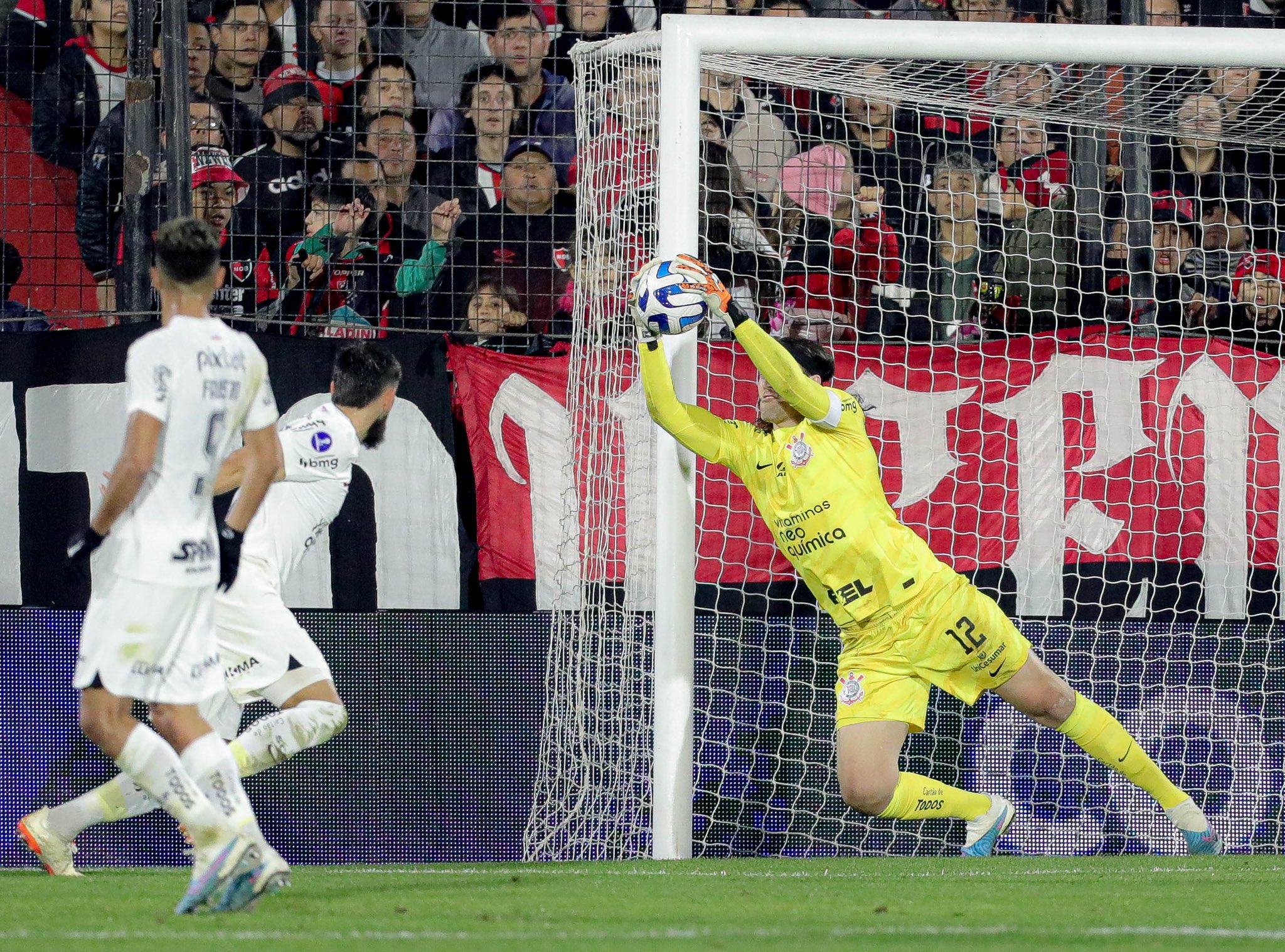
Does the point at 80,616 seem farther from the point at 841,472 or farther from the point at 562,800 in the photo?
the point at 841,472

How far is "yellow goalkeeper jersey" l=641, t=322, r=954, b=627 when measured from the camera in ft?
20.0

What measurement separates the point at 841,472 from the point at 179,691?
115 inches

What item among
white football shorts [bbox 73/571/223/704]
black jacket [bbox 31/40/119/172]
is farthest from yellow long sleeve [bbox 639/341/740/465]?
black jacket [bbox 31/40/119/172]

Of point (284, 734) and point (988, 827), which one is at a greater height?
point (284, 734)

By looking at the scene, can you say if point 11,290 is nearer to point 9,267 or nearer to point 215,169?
point 9,267

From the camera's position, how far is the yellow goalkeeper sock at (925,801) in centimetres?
605

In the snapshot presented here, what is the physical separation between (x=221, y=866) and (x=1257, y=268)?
5993 mm

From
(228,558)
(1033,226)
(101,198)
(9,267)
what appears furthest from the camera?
(1033,226)

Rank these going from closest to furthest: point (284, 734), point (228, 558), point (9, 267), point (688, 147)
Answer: point (228, 558)
point (284, 734)
point (688, 147)
point (9, 267)

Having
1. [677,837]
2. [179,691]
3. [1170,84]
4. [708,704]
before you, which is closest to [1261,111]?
[1170,84]

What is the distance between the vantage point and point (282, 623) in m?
5.77


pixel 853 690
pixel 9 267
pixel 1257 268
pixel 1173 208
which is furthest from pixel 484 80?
pixel 1257 268

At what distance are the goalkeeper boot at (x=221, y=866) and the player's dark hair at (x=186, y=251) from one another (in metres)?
1.36

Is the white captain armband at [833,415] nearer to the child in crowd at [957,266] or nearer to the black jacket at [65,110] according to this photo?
the child in crowd at [957,266]
